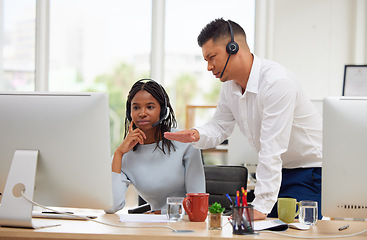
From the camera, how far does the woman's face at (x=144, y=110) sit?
2232 millimetres

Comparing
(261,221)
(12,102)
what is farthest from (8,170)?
(261,221)

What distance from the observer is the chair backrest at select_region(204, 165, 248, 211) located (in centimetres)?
246

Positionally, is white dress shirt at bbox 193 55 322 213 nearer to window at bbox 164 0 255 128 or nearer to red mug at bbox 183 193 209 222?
red mug at bbox 183 193 209 222

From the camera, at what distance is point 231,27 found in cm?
212

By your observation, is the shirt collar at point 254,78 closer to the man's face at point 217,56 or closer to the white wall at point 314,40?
the man's face at point 217,56

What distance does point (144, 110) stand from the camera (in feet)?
7.36

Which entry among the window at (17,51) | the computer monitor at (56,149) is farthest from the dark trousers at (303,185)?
the window at (17,51)

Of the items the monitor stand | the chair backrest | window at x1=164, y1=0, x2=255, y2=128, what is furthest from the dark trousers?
window at x1=164, y1=0, x2=255, y2=128

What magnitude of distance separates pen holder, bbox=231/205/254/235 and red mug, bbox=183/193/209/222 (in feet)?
0.88

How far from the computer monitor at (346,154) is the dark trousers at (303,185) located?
61 centimetres

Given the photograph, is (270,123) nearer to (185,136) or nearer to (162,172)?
(185,136)

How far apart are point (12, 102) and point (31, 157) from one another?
0.20 metres

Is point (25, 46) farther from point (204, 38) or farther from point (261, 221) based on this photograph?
point (261, 221)

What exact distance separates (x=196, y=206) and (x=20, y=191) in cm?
63
